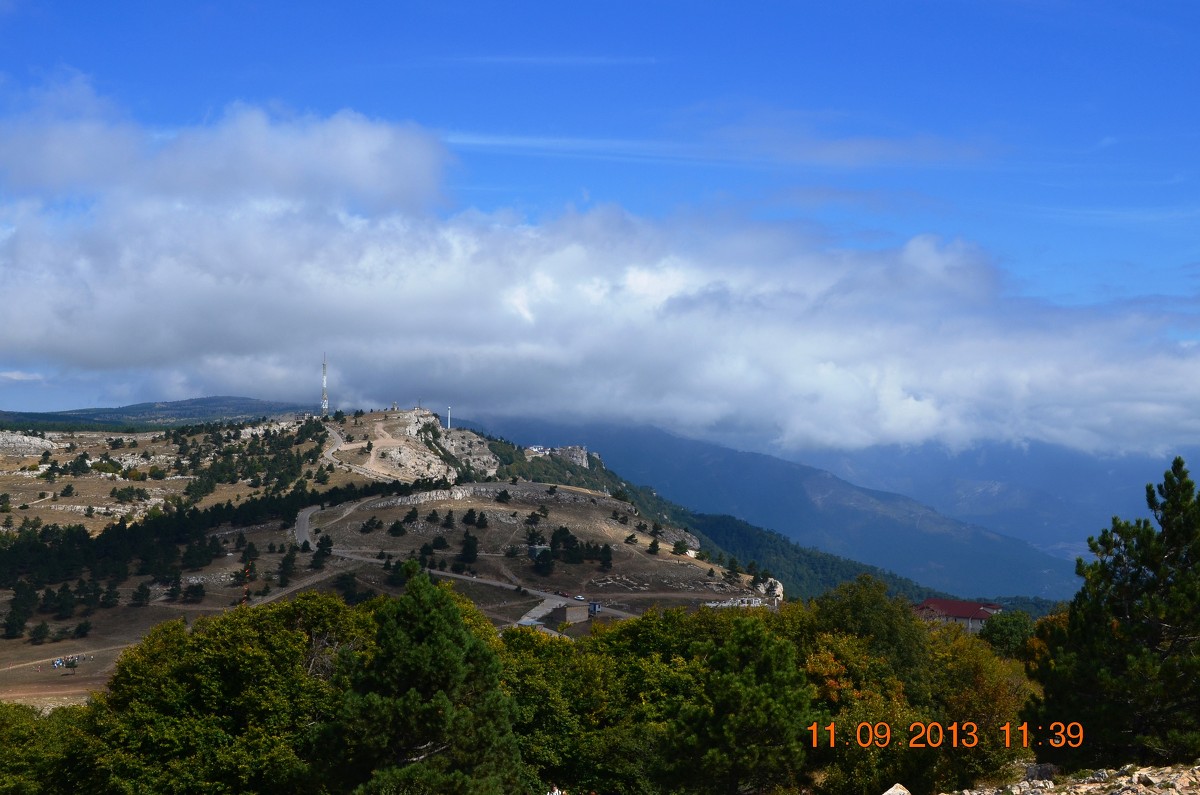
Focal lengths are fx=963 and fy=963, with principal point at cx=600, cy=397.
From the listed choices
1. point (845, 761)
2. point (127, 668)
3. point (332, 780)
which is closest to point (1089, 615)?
point (845, 761)

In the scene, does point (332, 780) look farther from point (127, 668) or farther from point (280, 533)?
point (280, 533)

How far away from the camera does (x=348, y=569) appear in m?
123
